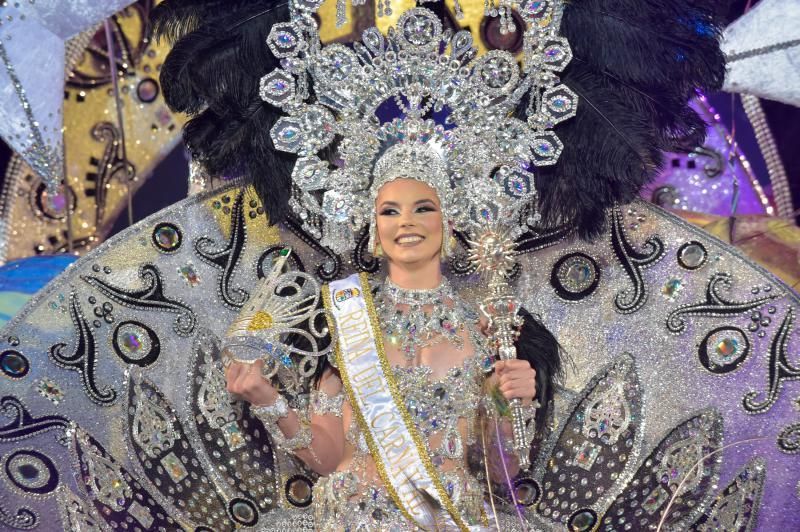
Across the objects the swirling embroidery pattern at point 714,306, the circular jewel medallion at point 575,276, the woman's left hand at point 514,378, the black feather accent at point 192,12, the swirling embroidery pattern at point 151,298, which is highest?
the black feather accent at point 192,12

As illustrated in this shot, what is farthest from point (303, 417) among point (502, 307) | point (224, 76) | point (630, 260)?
point (630, 260)

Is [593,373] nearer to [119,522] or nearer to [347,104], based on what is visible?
[347,104]

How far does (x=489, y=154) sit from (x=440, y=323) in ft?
2.46

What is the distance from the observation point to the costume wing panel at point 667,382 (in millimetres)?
4527

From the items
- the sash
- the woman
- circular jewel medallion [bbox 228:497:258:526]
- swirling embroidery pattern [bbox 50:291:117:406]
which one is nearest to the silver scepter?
the woman

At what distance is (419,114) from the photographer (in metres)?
4.30

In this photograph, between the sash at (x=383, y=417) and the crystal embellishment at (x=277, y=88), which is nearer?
the sash at (x=383, y=417)

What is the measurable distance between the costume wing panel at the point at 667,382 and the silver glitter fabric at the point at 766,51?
2.70 feet

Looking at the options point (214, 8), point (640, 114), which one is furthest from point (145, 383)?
point (640, 114)

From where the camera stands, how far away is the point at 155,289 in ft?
15.1

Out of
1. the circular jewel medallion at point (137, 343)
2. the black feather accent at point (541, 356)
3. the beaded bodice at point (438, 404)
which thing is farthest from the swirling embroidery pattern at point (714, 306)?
the circular jewel medallion at point (137, 343)

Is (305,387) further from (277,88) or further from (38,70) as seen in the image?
(38,70)

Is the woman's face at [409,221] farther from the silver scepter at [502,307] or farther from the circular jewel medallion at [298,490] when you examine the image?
the circular jewel medallion at [298,490]

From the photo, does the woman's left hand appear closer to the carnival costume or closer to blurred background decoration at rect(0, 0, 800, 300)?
the carnival costume
